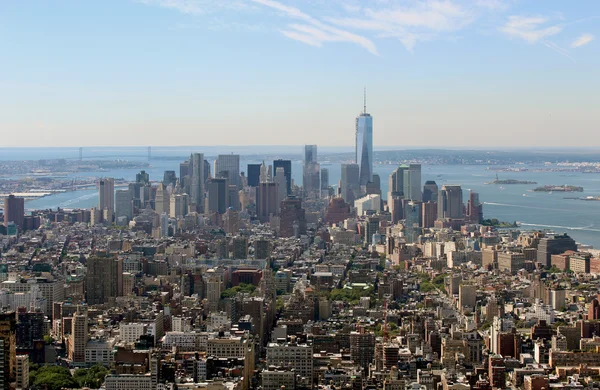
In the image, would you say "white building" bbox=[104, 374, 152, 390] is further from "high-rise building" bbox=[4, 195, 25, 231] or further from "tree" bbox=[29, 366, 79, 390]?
"high-rise building" bbox=[4, 195, 25, 231]

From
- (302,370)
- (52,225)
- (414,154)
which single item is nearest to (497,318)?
(302,370)

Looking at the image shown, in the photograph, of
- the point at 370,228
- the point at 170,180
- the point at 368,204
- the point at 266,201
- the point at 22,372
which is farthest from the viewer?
the point at 170,180

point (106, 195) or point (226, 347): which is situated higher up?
point (106, 195)

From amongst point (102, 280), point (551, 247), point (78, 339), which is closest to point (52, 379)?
point (78, 339)

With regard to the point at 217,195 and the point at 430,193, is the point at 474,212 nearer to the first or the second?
the point at 430,193

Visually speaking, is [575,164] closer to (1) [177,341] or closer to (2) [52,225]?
(2) [52,225]

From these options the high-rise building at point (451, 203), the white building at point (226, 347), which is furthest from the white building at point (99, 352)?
the high-rise building at point (451, 203)
